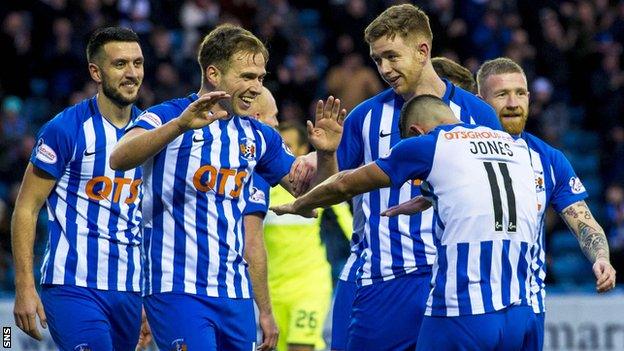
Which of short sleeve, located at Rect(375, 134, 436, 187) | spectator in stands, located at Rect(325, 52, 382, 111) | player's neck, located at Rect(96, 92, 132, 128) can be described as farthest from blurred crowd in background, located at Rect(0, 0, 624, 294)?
short sleeve, located at Rect(375, 134, 436, 187)

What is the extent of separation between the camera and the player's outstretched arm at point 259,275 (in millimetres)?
7762

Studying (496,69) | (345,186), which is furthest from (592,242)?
(345,186)

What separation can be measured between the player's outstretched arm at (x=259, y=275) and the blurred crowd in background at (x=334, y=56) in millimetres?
10118

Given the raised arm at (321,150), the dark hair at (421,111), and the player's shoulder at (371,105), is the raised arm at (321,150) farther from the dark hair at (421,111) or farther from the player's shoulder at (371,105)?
the dark hair at (421,111)

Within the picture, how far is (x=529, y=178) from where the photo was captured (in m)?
6.48

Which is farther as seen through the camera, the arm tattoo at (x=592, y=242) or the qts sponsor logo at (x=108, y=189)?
the qts sponsor logo at (x=108, y=189)

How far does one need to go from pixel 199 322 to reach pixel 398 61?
186 centimetres

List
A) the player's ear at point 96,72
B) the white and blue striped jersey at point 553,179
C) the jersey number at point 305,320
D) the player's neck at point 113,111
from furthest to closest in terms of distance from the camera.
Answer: the jersey number at point 305,320, the player's ear at point 96,72, the player's neck at point 113,111, the white and blue striped jersey at point 553,179

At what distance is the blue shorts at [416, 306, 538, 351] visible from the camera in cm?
630

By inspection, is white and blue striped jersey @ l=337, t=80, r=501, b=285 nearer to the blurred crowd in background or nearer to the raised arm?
the raised arm

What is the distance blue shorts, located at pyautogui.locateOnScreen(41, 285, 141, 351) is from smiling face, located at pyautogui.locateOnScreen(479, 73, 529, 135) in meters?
2.55

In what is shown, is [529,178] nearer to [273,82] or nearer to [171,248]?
[171,248]

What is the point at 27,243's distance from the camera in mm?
7785
